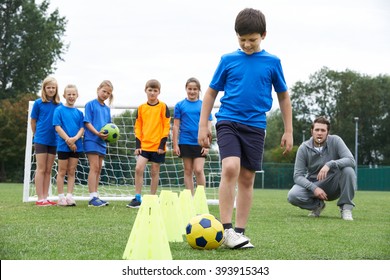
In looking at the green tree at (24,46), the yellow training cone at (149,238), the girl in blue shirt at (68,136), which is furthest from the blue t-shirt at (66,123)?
the green tree at (24,46)

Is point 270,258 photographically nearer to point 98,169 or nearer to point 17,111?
point 98,169

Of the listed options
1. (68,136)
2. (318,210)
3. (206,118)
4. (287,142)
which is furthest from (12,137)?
(287,142)

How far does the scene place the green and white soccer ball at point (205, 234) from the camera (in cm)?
453

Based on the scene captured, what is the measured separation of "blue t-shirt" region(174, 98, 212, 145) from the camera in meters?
9.06

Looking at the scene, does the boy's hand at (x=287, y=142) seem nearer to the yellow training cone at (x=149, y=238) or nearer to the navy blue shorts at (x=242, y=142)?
the navy blue shorts at (x=242, y=142)

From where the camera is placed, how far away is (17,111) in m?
39.8

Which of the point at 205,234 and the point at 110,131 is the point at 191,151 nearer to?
the point at 110,131

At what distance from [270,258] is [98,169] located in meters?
5.42

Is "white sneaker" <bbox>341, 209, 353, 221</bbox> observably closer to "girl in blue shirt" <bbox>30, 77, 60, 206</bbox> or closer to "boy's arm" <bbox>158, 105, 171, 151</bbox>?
"boy's arm" <bbox>158, 105, 171, 151</bbox>

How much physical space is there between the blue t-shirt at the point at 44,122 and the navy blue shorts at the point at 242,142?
4863mm

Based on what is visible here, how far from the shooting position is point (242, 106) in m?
4.82

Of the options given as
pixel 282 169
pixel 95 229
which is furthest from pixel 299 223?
pixel 282 169

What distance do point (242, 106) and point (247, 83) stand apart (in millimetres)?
178

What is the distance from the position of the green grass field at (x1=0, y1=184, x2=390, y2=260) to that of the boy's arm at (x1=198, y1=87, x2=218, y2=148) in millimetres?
818
